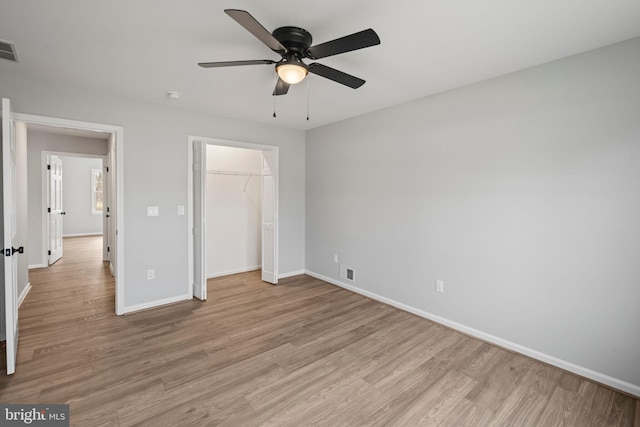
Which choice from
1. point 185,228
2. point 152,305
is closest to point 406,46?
point 185,228

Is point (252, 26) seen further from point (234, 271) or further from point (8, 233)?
point (234, 271)

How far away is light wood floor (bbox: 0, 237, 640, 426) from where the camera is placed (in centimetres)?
196

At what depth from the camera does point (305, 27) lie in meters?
2.03

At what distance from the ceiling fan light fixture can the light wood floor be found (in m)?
2.21

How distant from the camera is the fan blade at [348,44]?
1634 millimetres

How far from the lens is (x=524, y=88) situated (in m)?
2.66

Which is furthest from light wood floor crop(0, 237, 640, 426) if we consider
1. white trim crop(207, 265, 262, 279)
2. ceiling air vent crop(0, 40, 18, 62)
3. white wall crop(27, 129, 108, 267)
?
ceiling air vent crop(0, 40, 18, 62)

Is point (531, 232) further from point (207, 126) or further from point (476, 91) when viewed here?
point (207, 126)

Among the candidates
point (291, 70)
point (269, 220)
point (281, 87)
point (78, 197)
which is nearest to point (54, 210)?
point (78, 197)

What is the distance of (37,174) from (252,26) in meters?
5.99

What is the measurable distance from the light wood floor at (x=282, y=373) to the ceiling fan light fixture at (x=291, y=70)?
2.21 m

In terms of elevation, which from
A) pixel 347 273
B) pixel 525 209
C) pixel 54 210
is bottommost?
pixel 347 273

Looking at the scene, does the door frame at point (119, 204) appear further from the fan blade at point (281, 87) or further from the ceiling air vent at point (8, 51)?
the fan blade at point (281, 87)

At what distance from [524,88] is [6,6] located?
382 centimetres
